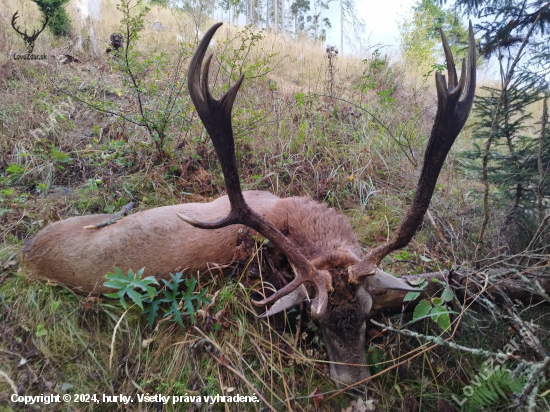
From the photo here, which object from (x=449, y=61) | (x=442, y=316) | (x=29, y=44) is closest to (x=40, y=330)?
(x=442, y=316)

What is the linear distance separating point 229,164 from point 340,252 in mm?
1140

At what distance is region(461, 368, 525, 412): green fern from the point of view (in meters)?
1.98

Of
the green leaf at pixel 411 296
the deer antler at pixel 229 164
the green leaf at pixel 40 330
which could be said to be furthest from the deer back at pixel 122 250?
the green leaf at pixel 411 296

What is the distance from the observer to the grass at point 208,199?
8.04 ft

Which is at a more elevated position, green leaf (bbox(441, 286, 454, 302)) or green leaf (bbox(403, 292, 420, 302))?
green leaf (bbox(441, 286, 454, 302))

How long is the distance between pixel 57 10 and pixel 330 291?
37.5 feet

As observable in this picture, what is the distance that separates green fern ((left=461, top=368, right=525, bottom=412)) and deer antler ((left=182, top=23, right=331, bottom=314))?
108 centimetres

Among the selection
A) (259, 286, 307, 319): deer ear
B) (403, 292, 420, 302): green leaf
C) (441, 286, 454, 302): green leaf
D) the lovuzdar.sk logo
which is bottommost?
(259, 286, 307, 319): deer ear

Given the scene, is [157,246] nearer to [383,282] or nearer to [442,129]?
[383,282]

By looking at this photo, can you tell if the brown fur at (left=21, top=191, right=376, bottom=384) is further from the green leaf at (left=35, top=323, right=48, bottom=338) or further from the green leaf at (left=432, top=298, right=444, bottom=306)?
the green leaf at (left=432, top=298, right=444, bottom=306)

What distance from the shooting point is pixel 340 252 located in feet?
8.84

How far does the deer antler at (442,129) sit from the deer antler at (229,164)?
328mm

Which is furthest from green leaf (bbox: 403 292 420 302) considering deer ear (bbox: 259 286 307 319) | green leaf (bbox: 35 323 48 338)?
green leaf (bbox: 35 323 48 338)

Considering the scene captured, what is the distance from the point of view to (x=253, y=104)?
6316 mm
